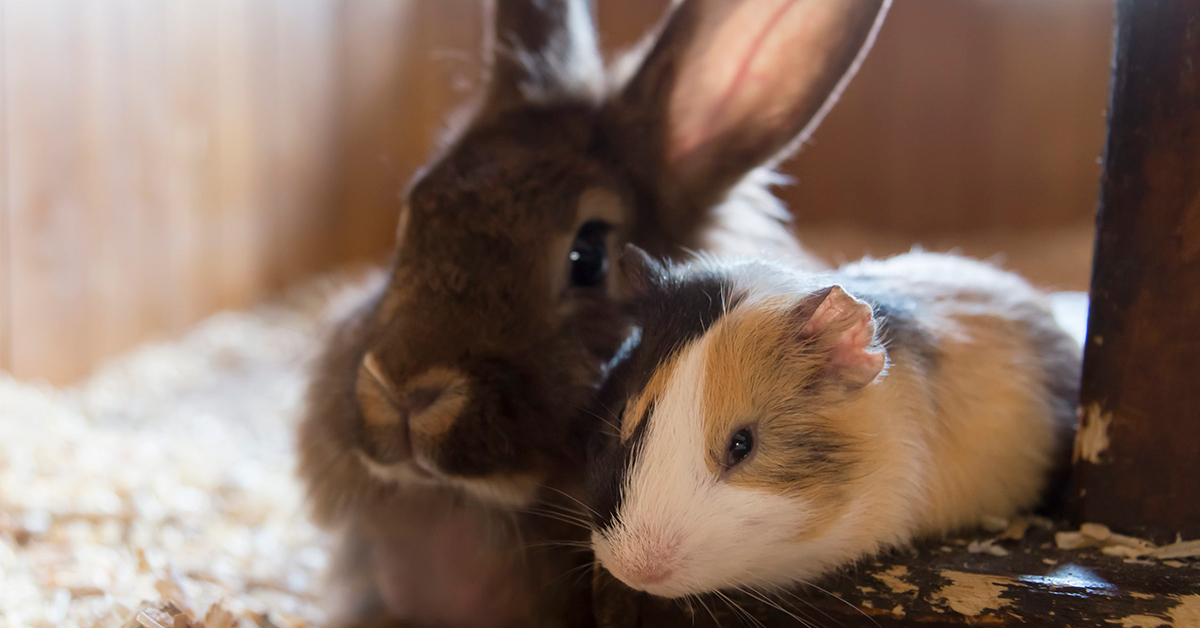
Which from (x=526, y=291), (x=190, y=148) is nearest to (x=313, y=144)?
(x=190, y=148)

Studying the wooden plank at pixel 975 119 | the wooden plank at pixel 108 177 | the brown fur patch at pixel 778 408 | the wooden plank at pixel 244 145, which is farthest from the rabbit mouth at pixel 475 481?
the wooden plank at pixel 975 119

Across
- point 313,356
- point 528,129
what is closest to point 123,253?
point 313,356

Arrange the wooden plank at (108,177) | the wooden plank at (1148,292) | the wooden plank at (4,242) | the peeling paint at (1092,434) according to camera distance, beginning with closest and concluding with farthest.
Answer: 1. the wooden plank at (1148,292)
2. the peeling paint at (1092,434)
3. the wooden plank at (4,242)
4. the wooden plank at (108,177)

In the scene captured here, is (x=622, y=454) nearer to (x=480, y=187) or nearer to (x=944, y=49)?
(x=480, y=187)

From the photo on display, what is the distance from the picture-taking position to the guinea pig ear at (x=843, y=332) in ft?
4.05

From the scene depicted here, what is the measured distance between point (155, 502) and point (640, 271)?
1555mm

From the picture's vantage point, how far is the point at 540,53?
2129 mm

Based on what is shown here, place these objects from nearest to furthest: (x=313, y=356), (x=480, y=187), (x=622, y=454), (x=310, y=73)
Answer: (x=622, y=454), (x=480, y=187), (x=313, y=356), (x=310, y=73)

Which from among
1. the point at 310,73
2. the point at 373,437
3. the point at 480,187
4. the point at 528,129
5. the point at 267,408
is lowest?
the point at 267,408

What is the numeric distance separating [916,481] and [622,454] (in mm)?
423

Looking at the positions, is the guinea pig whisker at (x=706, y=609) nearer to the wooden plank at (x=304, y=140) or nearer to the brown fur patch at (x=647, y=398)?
the brown fur patch at (x=647, y=398)

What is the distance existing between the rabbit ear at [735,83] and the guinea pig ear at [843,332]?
66 cm

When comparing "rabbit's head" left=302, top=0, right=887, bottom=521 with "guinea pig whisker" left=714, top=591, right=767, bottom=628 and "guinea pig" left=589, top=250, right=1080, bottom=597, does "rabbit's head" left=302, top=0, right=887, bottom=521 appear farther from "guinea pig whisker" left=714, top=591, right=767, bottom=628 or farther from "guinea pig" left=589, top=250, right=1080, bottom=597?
"guinea pig whisker" left=714, top=591, right=767, bottom=628

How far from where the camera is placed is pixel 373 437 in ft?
5.01
